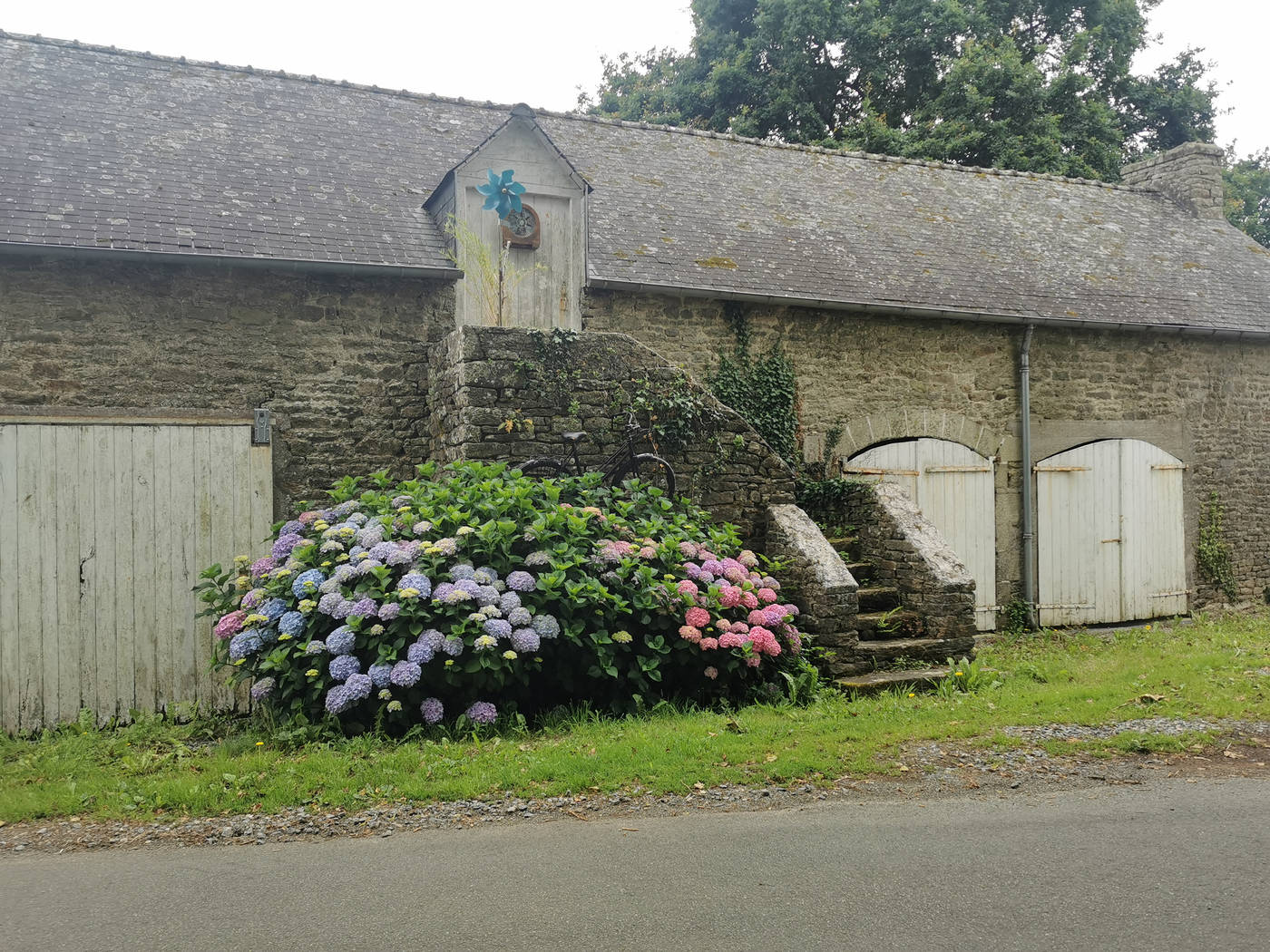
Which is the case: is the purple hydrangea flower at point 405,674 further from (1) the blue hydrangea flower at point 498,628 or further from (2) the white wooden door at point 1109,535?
(2) the white wooden door at point 1109,535

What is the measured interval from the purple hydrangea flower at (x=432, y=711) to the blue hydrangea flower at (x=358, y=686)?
1.12ft

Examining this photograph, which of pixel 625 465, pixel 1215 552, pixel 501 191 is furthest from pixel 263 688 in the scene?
pixel 1215 552

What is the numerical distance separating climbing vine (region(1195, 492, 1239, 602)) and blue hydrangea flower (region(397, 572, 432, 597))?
10.9 m

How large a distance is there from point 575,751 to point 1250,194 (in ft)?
79.9

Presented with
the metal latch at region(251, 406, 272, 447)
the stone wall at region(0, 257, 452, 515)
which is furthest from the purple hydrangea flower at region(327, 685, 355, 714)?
the metal latch at region(251, 406, 272, 447)

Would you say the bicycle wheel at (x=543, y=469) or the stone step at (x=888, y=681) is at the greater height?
the bicycle wheel at (x=543, y=469)

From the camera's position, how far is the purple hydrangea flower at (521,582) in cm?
627

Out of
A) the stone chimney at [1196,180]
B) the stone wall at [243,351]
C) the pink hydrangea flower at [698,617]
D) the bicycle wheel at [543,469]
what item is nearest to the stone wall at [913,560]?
the pink hydrangea flower at [698,617]

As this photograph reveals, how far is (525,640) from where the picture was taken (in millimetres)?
5988

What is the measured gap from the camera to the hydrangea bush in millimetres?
6000

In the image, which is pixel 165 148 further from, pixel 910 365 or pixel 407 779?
pixel 910 365

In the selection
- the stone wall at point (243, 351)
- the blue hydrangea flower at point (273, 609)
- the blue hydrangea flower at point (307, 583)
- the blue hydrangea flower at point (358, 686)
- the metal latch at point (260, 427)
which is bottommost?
the blue hydrangea flower at point (358, 686)

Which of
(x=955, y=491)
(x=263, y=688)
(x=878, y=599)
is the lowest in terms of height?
(x=263, y=688)

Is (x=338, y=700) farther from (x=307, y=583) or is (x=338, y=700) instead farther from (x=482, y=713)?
(x=307, y=583)
